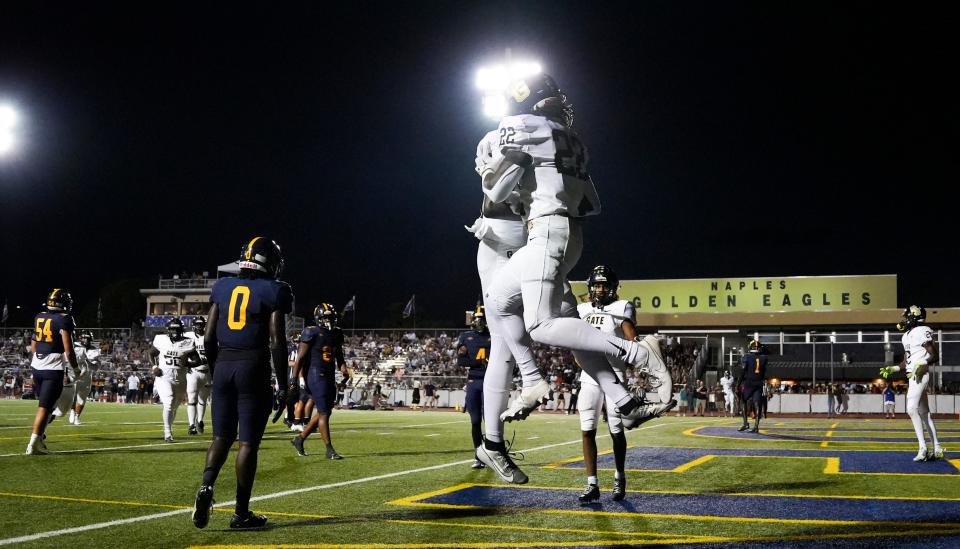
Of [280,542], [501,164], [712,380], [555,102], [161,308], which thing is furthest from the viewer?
[161,308]

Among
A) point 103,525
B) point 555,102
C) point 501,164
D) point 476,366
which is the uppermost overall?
point 555,102

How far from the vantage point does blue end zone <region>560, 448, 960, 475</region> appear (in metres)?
9.47

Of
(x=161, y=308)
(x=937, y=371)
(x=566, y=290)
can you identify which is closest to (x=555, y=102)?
(x=566, y=290)

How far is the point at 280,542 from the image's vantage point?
4965 millimetres

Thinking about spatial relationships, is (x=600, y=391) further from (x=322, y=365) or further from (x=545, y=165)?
(x=322, y=365)

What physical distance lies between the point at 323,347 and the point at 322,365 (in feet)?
1.04

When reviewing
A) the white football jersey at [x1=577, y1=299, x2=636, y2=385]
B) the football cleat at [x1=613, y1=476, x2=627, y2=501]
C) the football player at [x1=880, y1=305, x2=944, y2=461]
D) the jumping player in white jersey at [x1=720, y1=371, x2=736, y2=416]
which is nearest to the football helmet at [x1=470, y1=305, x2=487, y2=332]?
the white football jersey at [x1=577, y1=299, x2=636, y2=385]

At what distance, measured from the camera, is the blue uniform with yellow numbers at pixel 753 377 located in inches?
766

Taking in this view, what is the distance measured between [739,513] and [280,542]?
3305mm

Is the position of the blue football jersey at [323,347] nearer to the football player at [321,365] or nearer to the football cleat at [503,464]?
the football player at [321,365]

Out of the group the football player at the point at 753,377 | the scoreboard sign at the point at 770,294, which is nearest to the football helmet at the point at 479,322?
the football player at the point at 753,377

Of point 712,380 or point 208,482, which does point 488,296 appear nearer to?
point 208,482

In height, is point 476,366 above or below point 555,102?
below

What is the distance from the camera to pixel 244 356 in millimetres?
5852
